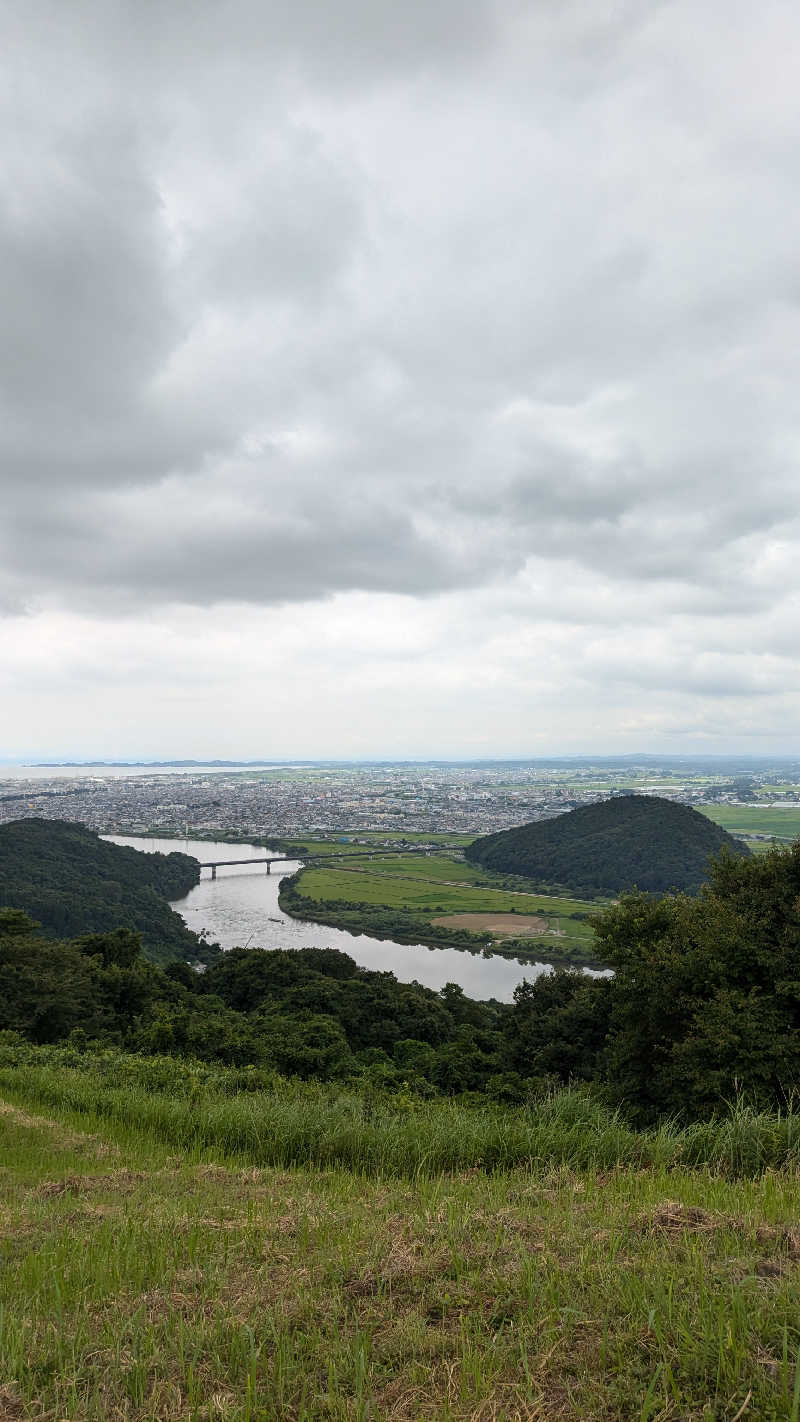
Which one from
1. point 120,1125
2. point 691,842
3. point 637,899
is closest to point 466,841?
point 691,842

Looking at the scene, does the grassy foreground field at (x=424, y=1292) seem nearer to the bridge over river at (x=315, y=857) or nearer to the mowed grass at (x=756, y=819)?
the bridge over river at (x=315, y=857)

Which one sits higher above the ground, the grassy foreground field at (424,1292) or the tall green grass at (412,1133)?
the grassy foreground field at (424,1292)

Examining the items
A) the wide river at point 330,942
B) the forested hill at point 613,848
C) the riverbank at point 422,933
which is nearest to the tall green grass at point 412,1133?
the wide river at point 330,942

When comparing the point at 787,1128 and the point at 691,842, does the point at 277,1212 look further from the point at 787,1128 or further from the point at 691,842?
the point at 691,842

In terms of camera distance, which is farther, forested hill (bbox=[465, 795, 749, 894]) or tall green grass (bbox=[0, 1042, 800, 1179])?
forested hill (bbox=[465, 795, 749, 894])

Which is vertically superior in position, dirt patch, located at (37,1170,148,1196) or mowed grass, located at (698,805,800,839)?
dirt patch, located at (37,1170,148,1196)

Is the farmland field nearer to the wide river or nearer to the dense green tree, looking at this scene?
the wide river

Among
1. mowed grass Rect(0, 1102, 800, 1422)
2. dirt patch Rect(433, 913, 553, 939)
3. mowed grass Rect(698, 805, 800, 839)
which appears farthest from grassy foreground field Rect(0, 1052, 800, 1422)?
mowed grass Rect(698, 805, 800, 839)
